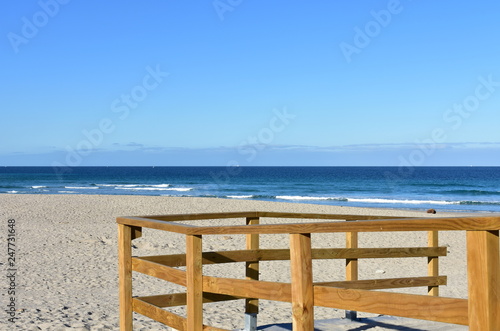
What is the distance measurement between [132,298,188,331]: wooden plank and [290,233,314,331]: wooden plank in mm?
1072

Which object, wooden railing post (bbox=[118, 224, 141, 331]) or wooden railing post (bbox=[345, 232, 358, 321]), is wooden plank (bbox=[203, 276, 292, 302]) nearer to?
wooden railing post (bbox=[118, 224, 141, 331])

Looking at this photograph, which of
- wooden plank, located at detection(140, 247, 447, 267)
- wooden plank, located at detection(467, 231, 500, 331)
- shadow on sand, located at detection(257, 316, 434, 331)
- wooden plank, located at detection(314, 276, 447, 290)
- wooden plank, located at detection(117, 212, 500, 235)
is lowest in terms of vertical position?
shadow on sand, located at detection(257, 316, 434, 331)

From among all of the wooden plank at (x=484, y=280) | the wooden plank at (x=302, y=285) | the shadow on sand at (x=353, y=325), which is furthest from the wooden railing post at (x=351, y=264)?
the wooden plank at (x=484, y=280)

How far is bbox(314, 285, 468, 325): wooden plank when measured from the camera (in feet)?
9.68

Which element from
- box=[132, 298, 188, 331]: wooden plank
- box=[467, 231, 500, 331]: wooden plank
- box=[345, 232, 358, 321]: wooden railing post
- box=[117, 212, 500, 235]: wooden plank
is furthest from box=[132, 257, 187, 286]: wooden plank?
box=[345, 232, 358, 321]: wooden railing post

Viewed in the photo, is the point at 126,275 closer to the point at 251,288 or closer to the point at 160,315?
the point at 160,315

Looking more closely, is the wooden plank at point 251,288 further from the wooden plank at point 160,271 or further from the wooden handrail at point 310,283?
the wooden plank at point 160,271

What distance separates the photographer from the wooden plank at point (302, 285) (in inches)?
135

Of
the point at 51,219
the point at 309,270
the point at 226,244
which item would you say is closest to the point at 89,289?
the point at 226,244

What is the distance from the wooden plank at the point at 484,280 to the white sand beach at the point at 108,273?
279 centimetres

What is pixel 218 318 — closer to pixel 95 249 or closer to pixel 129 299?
pixel 129 299

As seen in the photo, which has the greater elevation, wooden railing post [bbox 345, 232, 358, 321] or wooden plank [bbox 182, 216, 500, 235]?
wooden plank [bbox 182, 216, 500, 235]

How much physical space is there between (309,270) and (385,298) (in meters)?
0.49

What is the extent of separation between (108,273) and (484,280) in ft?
29.3
